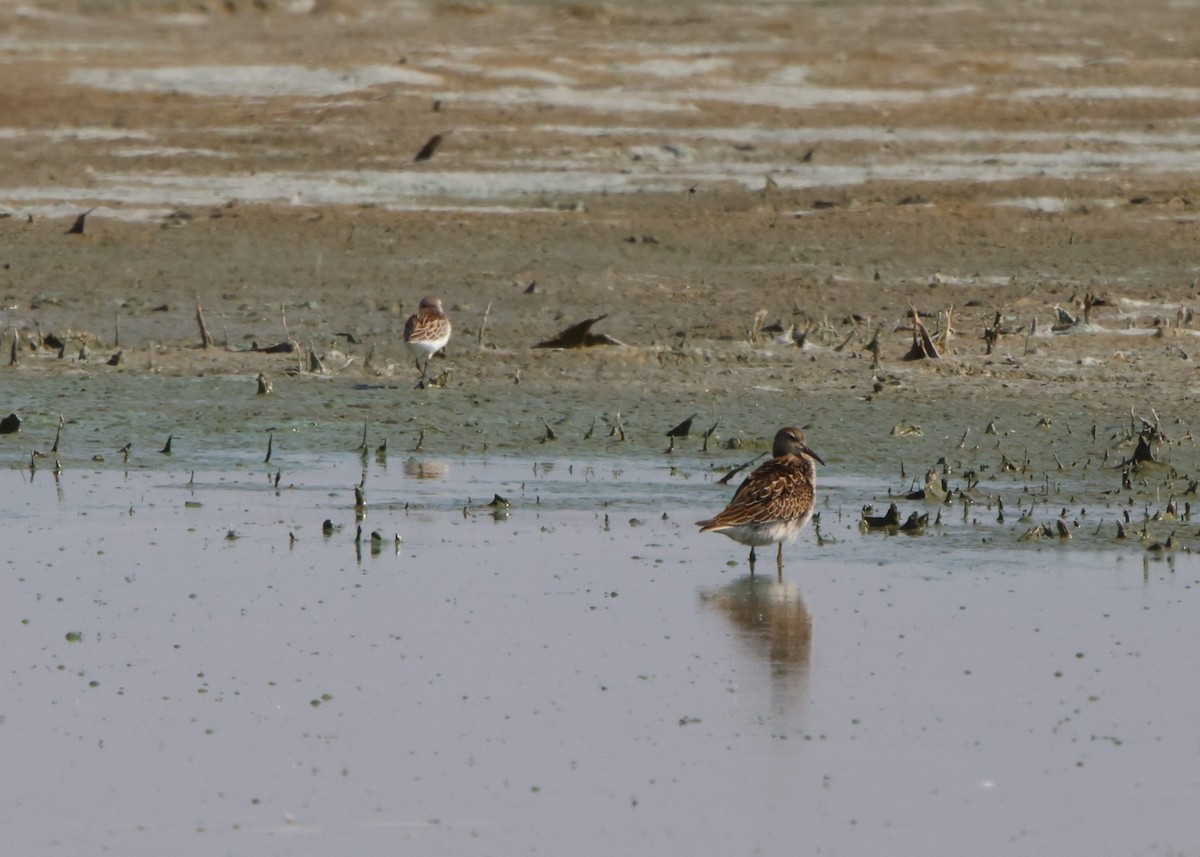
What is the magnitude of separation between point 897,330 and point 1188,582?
6.80 meters

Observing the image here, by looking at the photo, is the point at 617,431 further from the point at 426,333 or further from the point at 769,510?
the point at 769,510

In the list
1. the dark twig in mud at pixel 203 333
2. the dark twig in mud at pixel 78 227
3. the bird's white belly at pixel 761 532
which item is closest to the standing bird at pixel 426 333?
the dark twig in mud at pixel 203 333

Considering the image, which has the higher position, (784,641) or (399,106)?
(399,106)

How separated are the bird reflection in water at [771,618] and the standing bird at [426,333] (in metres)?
4.94

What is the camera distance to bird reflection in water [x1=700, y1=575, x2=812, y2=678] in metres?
8.02

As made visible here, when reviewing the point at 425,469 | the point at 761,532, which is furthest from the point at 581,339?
the point at 761,532

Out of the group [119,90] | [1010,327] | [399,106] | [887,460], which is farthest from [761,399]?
[119,90]

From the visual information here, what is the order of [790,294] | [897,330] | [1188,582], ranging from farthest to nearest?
1. [790,294]
2. [897,330]
3. [1188,582]

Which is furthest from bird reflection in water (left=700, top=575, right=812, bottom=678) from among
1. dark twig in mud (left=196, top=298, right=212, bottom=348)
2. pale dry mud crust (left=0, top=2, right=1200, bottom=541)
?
dark twig in mud (left=196, top=298, right=212, bottom=348)

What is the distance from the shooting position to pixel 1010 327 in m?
16.0

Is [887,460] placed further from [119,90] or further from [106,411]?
[119,90]

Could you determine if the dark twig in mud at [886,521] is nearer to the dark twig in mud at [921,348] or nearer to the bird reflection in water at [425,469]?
the bird reflection in water at [425,469]

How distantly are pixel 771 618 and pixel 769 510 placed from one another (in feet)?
2.50

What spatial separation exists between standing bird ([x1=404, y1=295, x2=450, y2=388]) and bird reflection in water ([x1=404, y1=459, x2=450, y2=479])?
190 cm
